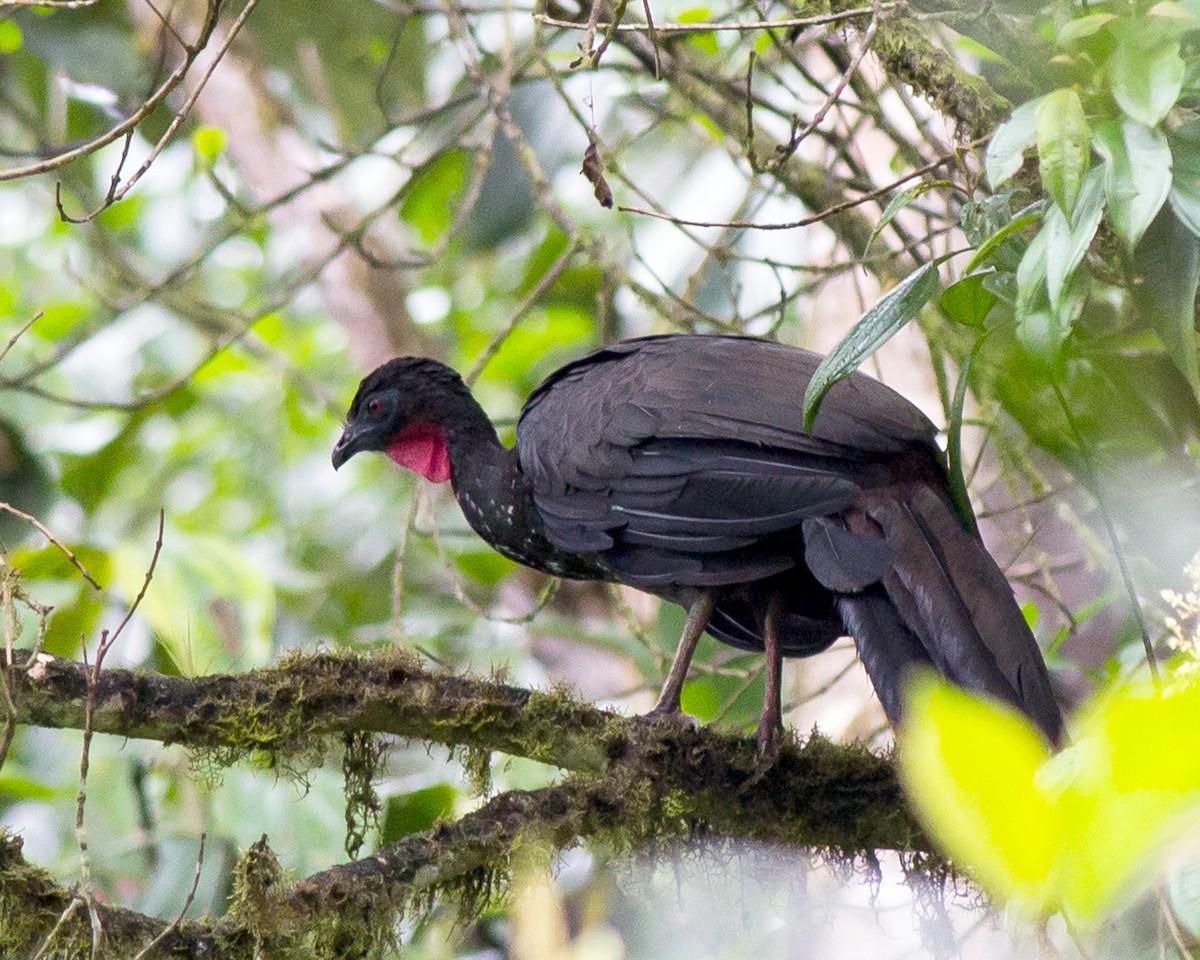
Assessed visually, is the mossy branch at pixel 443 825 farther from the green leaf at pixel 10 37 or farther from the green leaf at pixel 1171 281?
the green leaf at pixel 10 37

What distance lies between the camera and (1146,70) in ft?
5.88

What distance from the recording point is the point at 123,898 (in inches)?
181

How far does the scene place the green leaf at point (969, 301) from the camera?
235cm

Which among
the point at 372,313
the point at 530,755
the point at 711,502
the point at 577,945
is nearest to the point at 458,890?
the point at 530,755

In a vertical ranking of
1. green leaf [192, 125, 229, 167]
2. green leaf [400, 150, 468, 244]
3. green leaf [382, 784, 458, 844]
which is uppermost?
green leaf [400, 150, 468, 244]

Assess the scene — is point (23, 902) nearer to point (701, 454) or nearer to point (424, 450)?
point (701, 454)

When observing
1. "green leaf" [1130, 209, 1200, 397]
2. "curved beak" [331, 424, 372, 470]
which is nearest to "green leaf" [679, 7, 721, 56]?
"curved beak" [331, 424, 372, 470]

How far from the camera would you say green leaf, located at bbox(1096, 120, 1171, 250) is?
1760 mm

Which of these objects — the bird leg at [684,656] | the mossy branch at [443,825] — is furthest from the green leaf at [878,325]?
the bird leg at [684,656]

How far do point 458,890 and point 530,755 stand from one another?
0.99 feet

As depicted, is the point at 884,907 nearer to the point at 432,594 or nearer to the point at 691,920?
the point at 691,920

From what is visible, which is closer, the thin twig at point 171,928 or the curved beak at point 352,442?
the thin twig at point 171,928

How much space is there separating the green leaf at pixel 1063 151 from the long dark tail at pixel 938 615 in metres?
1.12

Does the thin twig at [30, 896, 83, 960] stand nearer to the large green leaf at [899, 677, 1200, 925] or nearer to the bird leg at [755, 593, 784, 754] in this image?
the large green leaf at [899, 677, 1200, 925]
